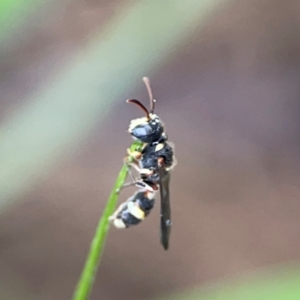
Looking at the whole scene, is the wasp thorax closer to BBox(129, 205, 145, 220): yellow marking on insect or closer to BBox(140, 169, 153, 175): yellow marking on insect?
BBox(140, 169, 153, 175): yellow marking on insect

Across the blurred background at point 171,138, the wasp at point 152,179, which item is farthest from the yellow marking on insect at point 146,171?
the blurred background at point 171,138

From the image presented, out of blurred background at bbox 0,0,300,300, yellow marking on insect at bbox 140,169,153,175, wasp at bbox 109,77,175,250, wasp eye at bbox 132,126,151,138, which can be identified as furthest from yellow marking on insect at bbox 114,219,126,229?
blurred background at bbox 0,0,300,300

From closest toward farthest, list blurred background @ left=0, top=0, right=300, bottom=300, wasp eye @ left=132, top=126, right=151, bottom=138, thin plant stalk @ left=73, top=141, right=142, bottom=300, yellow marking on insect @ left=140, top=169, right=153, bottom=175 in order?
thin plant stalk @ left=73, top=141, right=142, bottom=300
wasp eye @ left=132, top=126, right=151, bottom=138
yellow marking on insect @ left=140, top=169, right=153, bottom=175
blurred background @ left=0, top=0, right=300, bottom=300

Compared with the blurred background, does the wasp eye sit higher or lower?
lower

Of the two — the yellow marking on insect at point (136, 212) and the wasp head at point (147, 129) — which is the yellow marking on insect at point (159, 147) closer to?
the wasp head at point (147, 129)

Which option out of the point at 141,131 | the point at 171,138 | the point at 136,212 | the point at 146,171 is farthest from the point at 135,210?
the point at 171,138

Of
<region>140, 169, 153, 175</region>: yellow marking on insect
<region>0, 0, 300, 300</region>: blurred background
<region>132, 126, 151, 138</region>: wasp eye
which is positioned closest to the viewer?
<region>132, 126, 151, 138</region>: wasp eye

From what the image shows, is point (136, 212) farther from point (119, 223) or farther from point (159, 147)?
point (159, 147)

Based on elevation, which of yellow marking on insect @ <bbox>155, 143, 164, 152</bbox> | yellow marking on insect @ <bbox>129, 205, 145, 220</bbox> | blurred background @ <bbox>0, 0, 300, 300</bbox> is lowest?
yellow marking on insect @ <bbox>129, 205, 145, 220</bbox>

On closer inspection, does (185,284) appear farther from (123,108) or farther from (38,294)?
(123,108)
